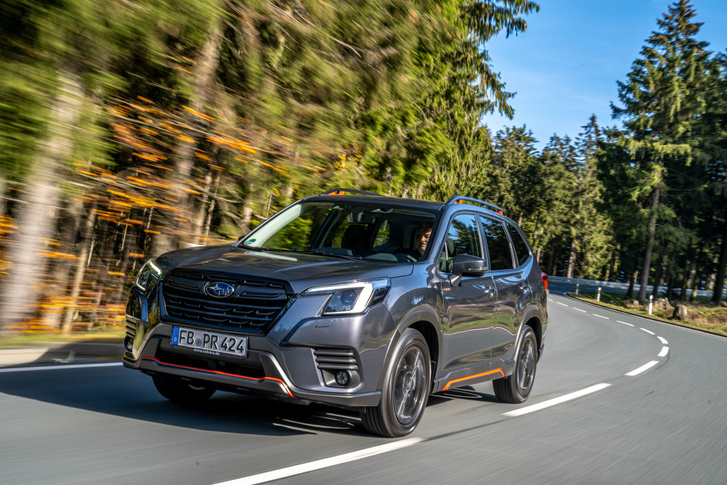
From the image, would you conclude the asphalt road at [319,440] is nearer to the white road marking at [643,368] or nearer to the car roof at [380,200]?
the car roof at [380,200]

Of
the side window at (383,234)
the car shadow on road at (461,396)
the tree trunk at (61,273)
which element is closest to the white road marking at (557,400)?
the car shadow on road at (461,396)

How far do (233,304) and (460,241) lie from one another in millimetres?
2402

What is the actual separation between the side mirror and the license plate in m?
1.89

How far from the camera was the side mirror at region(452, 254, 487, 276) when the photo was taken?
5715 mm

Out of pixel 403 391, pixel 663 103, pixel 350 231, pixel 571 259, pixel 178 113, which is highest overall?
pixel 663 103

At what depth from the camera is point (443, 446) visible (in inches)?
206

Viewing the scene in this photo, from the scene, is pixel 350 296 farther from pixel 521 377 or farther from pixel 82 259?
pixel 82 259

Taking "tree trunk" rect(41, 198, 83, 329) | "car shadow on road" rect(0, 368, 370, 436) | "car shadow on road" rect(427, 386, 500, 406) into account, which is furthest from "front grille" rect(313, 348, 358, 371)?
"tree trunk" rect(41, 198, 83, 329)

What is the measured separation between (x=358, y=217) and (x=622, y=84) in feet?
158

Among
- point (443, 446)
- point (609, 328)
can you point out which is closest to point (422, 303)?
point (443, 446)

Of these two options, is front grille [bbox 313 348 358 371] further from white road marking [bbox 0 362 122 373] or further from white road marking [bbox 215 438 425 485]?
white road marking [bbox 0 362 122 373]

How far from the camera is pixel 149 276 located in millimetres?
5160

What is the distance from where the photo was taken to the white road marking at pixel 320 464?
390cm

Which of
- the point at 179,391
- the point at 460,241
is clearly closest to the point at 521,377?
the point at 460,241
